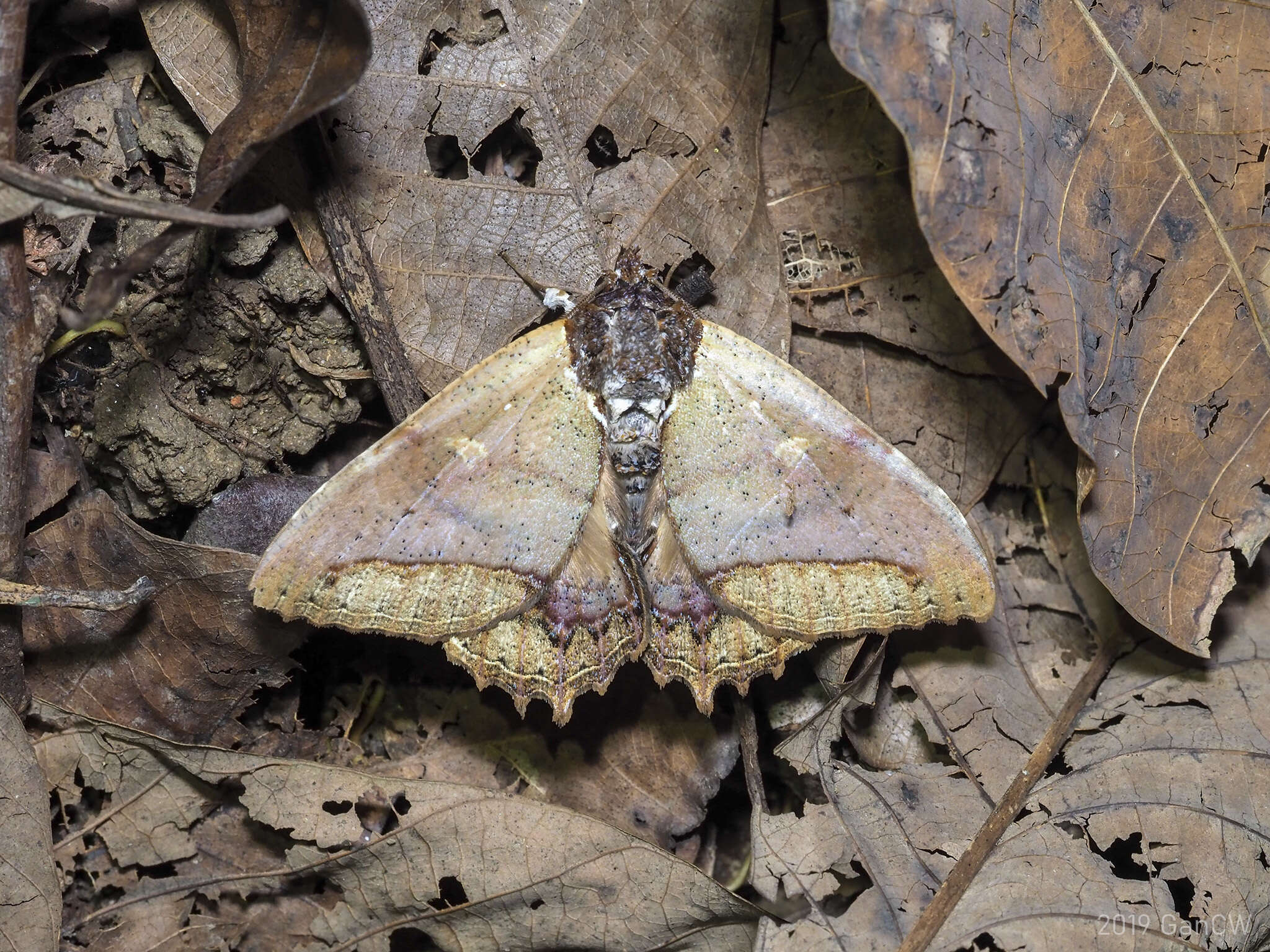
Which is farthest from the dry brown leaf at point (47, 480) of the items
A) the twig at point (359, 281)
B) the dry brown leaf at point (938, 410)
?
the dry brown leaf at point (938, 410)

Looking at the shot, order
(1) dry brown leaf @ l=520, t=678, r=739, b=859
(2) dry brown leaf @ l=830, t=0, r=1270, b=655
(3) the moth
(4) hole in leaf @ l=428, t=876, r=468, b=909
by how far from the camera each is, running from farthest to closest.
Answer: (1) dry brown leaf @ l=520, t=678, r=739, b=859
(4) hole in leaf @ l=428, t=876, r=468, b=909
(3) the moth
(2) dry brown leaf @ l=830, t=0, r=1270, b=655

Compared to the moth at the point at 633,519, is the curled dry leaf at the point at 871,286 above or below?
above

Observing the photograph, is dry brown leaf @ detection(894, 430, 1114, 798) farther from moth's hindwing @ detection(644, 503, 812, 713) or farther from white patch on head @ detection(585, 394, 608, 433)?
white patch on head @ detection(585, 394, 608, 433)

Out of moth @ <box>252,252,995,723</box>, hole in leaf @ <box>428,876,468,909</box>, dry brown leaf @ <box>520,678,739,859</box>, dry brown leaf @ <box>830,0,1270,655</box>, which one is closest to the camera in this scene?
dry brown leaf @ <box>830,0,1270,655</box>

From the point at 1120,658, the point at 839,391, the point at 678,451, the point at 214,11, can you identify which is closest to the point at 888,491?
the point at 839,391

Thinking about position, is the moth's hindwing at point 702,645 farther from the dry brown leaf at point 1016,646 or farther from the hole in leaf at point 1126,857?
the hole in leaf at point 1126,857

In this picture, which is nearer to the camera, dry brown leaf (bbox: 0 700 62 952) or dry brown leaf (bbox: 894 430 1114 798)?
dry brown leaf (bbox: 0 700 62 952)

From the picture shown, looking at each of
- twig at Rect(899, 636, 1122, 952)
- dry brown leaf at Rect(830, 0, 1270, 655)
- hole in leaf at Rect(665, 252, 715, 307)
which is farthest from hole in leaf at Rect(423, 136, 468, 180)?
twig at Rect(899, 636, 1122, 952)
